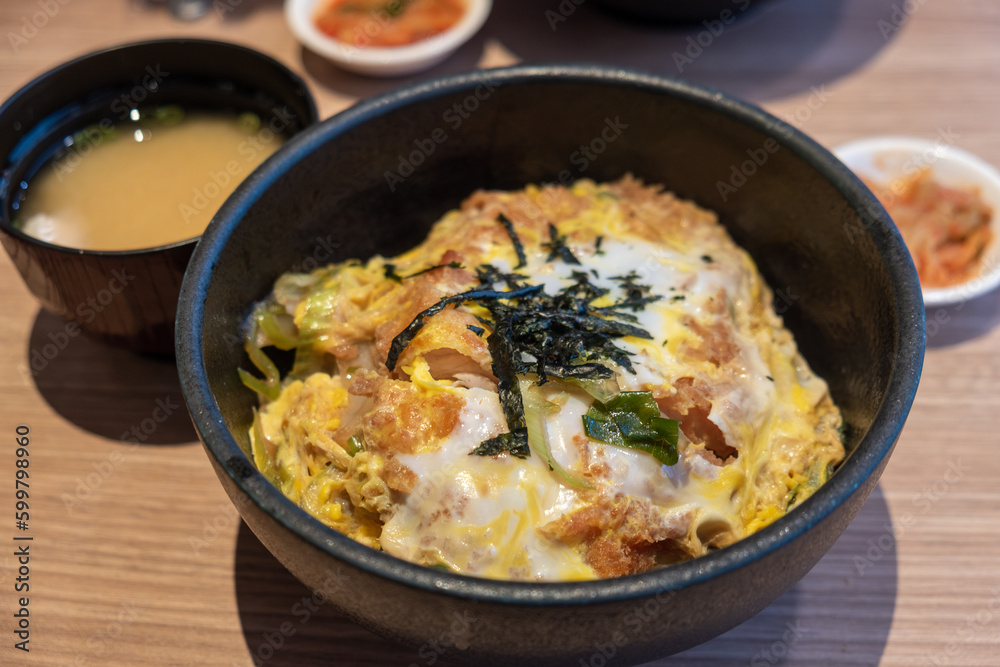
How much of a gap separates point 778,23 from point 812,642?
2.64 m

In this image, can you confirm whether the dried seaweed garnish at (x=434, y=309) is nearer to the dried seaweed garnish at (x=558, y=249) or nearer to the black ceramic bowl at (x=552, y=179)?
the dried seaweed garnish at (x=558, y=249)

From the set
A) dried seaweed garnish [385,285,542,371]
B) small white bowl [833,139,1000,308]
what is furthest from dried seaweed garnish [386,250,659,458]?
small white bowl [833,139,1000,308]

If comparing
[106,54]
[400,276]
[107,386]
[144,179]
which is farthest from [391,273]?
[106,54]

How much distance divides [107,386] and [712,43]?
2.68m

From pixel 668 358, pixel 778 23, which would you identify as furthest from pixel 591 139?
pixel 778 23

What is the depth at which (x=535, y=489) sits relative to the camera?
Answer: 1.45 metres

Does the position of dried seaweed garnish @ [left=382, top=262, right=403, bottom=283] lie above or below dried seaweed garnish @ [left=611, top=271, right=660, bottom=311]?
below

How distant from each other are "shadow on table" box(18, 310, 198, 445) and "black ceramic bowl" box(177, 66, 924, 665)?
514 mm

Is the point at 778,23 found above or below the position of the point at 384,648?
above

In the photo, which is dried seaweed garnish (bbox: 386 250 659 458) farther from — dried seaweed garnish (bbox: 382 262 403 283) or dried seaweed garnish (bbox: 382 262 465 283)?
dried seaweed garnish (bbox: 382 262 403 283)

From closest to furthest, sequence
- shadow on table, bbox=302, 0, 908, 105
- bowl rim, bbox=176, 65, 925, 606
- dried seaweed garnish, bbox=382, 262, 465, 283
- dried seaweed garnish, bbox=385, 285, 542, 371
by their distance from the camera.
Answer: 1. bowl rim, bbox=176, 65, 925, 606
2. dried seaweed garnish, bbox=385, 285, 542, 371
3. dried seaweed garnish, bbox=382, 262, 465, 283
4. shadow on table, bbox=302, 0, 908, 105

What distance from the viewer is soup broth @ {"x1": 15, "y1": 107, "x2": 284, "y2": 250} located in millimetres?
2330

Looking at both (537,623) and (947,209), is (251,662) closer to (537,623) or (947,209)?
(537,623)

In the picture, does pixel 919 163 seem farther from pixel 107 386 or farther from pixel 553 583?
pixel 107 386
